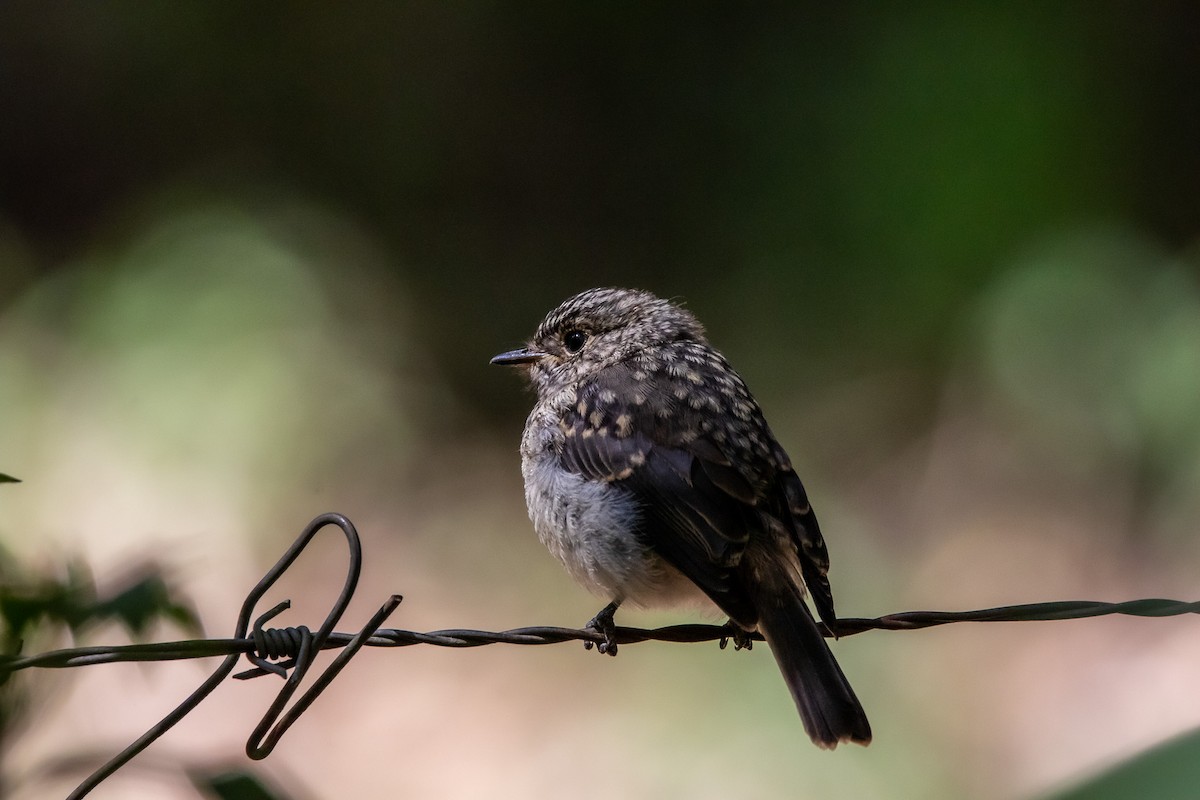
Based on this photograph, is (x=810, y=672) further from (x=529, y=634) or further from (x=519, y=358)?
(x=519, y=358)

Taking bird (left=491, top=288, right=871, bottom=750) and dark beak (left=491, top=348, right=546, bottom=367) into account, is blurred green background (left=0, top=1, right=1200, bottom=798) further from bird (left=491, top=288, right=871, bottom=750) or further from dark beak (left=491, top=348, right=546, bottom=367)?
bird (left=491, top=288, right=871, bottom=750)

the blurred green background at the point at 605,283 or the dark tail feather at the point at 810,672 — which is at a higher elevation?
the blurred green background at the point at 605,283

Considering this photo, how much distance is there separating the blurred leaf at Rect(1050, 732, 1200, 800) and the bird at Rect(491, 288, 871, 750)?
84.8 inches

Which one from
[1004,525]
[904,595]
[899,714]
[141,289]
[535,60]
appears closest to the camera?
[899,714]

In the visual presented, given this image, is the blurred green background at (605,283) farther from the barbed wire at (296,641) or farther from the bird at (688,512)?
the barbed wire at (296,641)

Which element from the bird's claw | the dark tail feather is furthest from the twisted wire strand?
the bird's claw

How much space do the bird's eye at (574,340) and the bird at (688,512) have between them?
46 centimetres

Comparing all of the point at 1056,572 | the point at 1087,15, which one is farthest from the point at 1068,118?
the point at 1056,572

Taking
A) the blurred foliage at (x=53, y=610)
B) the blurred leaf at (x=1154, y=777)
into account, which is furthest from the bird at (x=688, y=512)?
the blurred leaf at (x=1154, y=777)

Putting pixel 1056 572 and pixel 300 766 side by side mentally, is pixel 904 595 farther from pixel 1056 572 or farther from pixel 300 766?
pixel 300 766

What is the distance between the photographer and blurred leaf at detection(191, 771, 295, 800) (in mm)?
1571

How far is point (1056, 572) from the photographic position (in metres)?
6.86

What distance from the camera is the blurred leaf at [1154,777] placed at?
0.88 m

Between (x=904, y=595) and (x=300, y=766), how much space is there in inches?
126
